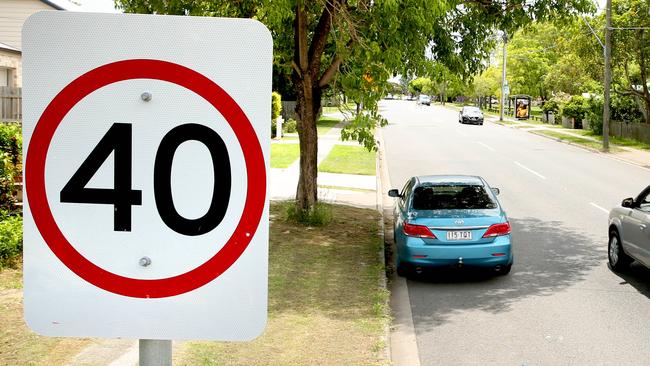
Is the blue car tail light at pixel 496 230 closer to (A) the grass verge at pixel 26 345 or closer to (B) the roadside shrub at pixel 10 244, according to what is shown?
(A) the grass verge at pixel 26 345

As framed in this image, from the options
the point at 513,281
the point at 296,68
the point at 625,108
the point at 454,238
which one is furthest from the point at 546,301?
the point at 625,108

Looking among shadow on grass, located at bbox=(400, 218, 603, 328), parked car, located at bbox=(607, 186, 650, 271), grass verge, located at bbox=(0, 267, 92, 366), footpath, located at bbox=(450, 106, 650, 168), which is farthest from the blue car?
footpath, located at bbox=(450, 106, 650, 168)

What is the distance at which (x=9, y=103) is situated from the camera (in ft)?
67.9

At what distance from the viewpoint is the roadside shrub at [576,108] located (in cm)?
5425

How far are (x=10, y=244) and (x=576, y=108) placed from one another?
50336 mm

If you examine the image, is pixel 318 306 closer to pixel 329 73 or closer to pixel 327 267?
pixel 327 267

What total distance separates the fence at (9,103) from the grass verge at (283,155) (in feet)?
26.4

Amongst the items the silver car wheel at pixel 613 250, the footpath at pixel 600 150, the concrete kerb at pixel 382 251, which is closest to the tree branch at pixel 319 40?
the concrete kerb at pixel 382 251

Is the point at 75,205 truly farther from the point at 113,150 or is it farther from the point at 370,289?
the point at 370,289

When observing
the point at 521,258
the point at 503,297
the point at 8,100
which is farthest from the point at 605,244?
the point at 8,100

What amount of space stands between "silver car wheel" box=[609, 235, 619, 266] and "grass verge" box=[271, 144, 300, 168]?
14.4 meters

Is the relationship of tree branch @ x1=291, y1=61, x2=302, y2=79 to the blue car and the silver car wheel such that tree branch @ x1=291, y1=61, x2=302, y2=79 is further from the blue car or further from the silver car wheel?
the silver car wheel

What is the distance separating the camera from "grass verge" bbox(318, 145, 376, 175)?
24.8 m

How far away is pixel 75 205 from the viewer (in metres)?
2.05
